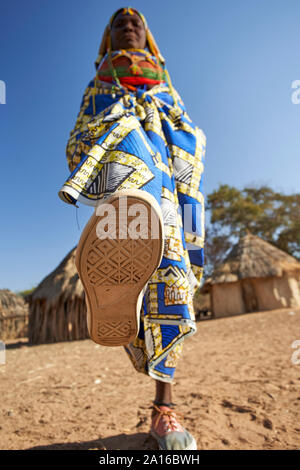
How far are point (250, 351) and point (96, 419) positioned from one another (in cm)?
250

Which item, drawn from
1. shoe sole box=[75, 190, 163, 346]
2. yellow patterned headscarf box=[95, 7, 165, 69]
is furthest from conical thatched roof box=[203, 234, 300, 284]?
shoe sole box=[75, 190, 163, 346]

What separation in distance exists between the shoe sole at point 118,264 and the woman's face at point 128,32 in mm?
1812

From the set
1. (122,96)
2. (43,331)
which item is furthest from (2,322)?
(122,96)

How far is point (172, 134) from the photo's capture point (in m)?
1.74

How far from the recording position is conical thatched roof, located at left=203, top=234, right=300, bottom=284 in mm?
11008

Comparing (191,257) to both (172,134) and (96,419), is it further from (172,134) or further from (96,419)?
(96,419)

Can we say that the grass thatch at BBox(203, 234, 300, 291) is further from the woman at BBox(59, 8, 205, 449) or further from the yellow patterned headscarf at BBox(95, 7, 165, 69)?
the woman at BBox(59, 8, 205, 449)

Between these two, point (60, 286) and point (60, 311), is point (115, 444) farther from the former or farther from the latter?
point (60, 311)

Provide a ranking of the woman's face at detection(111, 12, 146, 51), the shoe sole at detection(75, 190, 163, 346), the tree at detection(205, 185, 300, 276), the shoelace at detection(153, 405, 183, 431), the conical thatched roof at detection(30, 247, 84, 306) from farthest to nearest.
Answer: the tree at detection(205, 185, 300, 276), the conical thatched roof at detection(30, 247, 84, 306), the woman's face at detection(111, 12, 146, 51), the shoelace at detection(153, 405, 183, 431), the shoe sole at detection(75, 190, 163, 346)

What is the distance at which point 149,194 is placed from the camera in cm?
104

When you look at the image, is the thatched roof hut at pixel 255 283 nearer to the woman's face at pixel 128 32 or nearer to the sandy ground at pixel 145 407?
the sandy ground at pixel 145 407

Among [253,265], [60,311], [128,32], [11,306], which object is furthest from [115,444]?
[11,306]

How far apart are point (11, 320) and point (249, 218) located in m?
15.5

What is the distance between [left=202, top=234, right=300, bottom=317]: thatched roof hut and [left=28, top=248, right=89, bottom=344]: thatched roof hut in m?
5.62
